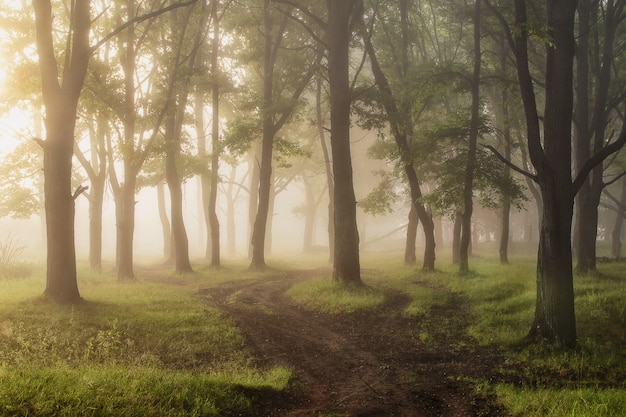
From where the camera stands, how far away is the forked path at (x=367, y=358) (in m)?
6.33

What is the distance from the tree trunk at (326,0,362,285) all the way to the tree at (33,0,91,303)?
8102mm

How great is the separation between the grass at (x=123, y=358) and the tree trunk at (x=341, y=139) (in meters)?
5.26

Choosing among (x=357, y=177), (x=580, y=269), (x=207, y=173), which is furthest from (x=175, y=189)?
(x=357, y=177)

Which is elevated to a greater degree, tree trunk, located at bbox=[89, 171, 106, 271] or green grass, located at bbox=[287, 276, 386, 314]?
tree trunk, located at bbox=[89, 171, 106, 271]

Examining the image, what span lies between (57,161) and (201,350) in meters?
6.23

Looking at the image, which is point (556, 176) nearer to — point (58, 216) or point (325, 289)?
point (325, 289)

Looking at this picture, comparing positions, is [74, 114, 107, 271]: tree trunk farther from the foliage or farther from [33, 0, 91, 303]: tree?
[33, 0, 91, 303]: tree

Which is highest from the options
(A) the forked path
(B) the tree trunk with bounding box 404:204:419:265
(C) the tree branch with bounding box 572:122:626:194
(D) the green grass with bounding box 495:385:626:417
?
(C) the tree branch with bounding box 572:122:626:194

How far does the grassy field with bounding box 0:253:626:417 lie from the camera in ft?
17.4

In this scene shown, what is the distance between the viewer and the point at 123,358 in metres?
7.92

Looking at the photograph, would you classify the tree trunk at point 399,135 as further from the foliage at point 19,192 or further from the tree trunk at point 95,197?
the foliage at point 19,192

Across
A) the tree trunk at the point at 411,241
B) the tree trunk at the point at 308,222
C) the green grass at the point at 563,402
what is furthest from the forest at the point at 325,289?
the tree trunk at the point at 308,222

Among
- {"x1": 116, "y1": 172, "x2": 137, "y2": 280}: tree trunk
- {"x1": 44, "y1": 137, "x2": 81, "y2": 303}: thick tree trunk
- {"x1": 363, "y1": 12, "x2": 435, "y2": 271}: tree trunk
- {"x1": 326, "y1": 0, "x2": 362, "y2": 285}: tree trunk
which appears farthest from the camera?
{"x1": 116, "y1": 172, "x2": 137, "y2": 280}: tree trunk

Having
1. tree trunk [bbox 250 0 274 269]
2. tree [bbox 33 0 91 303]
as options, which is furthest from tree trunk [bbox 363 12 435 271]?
tree [bbox 33 0 91 303]
